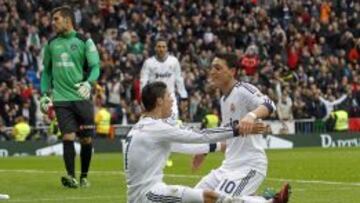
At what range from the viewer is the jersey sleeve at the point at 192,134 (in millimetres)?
10734

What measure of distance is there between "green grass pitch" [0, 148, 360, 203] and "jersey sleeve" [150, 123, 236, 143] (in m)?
3.82

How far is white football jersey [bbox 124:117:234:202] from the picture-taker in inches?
424

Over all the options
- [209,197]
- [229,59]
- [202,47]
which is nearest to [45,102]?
[229,59]

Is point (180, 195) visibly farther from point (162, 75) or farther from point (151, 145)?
point (162, 75)

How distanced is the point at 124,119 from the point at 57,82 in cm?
1882

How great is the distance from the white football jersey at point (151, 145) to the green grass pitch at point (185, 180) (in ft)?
12.4

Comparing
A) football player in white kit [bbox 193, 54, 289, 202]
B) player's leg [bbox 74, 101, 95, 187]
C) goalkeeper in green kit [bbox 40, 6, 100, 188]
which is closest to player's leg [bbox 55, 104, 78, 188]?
goalkeeper in green kit [bbox 40, 6, 100, 188]

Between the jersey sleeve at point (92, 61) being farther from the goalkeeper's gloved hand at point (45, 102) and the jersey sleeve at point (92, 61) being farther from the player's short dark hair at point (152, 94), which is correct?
the player's short dark hair at point (152, 94)

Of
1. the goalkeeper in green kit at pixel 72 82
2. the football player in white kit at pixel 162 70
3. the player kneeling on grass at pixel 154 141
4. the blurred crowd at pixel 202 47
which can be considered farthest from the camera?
the blurred crowd at pixel 202 47

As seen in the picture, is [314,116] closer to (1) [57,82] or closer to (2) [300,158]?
(2) [300,158]

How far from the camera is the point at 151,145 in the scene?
35.6 feet

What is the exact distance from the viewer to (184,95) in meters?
23.8

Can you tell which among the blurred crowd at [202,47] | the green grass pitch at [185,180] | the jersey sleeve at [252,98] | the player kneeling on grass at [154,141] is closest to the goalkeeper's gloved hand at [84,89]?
the green grass pitch at [185,180]

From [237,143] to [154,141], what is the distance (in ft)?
4.25
